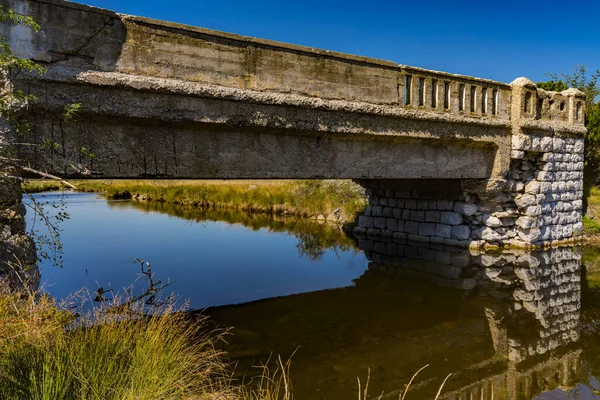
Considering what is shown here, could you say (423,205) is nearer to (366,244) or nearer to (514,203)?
(366,244)

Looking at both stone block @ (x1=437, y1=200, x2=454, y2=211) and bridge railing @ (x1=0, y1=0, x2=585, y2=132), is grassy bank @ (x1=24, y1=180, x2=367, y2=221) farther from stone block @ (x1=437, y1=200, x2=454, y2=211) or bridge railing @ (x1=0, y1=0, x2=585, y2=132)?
bridge railing @ (x1=0, y1=0, x2=585, y2=132)

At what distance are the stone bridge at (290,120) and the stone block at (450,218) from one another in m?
0.03

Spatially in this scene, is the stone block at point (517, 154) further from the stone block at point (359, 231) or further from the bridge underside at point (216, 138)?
the stone block at point (359, 231)

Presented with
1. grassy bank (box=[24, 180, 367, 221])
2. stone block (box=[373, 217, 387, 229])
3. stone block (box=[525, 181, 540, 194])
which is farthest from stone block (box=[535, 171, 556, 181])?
grassy bank (box=[24, 180, 367, 221])

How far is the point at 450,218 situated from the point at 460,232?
0.41m

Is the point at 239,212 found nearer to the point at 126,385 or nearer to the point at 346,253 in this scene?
the point at 346,253

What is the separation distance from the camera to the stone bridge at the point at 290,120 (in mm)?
5461

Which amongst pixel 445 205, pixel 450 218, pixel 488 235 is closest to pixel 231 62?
pixel 445 205

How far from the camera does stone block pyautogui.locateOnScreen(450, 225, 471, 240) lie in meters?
11.1

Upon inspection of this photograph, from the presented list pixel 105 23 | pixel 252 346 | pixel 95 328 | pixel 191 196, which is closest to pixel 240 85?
pixel 105 23

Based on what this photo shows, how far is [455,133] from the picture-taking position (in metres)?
9.09

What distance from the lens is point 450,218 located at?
37.5 feet

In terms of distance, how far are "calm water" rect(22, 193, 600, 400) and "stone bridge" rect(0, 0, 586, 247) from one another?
1.49m

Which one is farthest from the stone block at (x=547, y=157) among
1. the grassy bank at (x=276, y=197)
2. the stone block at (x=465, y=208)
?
the grassy bank at (x=276, y=197)
